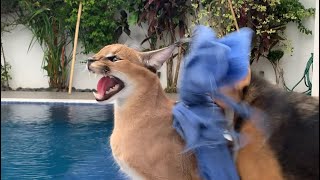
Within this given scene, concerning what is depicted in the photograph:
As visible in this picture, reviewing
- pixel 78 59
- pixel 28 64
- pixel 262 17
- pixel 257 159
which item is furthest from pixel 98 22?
pixel 257 159

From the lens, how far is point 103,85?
1.69 meters

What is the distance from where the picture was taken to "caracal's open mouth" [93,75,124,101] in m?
1.67

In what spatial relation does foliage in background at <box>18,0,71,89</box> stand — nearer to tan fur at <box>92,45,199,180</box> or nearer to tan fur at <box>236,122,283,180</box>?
tan fur at <box>92,45,199,180</box>

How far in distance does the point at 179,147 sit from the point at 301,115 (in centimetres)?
53

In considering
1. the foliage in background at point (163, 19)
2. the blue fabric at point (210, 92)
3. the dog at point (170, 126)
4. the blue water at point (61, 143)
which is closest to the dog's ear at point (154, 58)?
the dog at point (170, 126)

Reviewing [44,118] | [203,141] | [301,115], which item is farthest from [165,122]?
[44,118]

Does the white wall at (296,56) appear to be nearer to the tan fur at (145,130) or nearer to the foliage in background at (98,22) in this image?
the foliage in background at (98,22)

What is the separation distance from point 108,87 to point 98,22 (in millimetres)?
7594

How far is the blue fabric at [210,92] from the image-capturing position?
4.28 ft

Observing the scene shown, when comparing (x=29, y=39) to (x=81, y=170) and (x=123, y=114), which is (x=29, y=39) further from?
(x=123, y=114)

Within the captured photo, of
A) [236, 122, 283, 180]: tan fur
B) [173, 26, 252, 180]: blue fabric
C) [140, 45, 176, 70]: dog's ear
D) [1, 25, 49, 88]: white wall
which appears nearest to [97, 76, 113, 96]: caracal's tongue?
[140, 45, 176, 70]: dog's ear

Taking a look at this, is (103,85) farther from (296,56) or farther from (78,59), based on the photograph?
(296,56)

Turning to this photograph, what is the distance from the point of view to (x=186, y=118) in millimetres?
1455

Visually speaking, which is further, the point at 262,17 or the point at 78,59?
the point at 78,59
